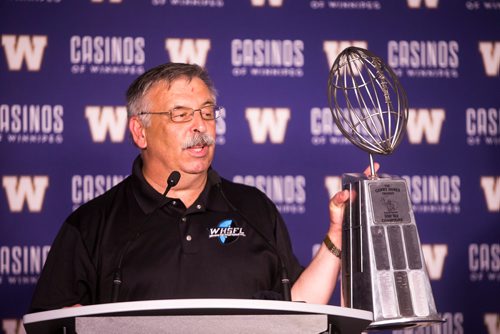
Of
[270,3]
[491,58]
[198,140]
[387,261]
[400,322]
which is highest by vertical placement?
[270,3]

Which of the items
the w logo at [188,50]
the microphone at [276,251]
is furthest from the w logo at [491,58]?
the microphone at [276,251]

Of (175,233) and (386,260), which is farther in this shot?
(175,233)

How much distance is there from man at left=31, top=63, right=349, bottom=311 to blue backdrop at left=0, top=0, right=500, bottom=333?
0.75 m

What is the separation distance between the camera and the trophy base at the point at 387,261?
1.76m

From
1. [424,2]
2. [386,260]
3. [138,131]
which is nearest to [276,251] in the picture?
[386,260]

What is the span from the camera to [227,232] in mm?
2357

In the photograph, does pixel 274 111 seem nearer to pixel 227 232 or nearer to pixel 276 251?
pixel 227 232

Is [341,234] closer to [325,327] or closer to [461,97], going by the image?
→ [325,327]

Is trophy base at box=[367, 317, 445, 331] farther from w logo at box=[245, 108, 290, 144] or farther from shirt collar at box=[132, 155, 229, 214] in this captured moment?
w logo at box=[245, 108, 290, 144]

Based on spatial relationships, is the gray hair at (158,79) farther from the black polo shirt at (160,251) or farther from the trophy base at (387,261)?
the trophy base at (387,261)

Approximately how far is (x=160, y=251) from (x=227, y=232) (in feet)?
0.71

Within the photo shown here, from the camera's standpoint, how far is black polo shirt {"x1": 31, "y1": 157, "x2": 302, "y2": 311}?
2.24 metres

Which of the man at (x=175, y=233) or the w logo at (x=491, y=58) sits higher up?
the w logo at (x=491, y=58)

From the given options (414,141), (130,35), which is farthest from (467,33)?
(130,35)
